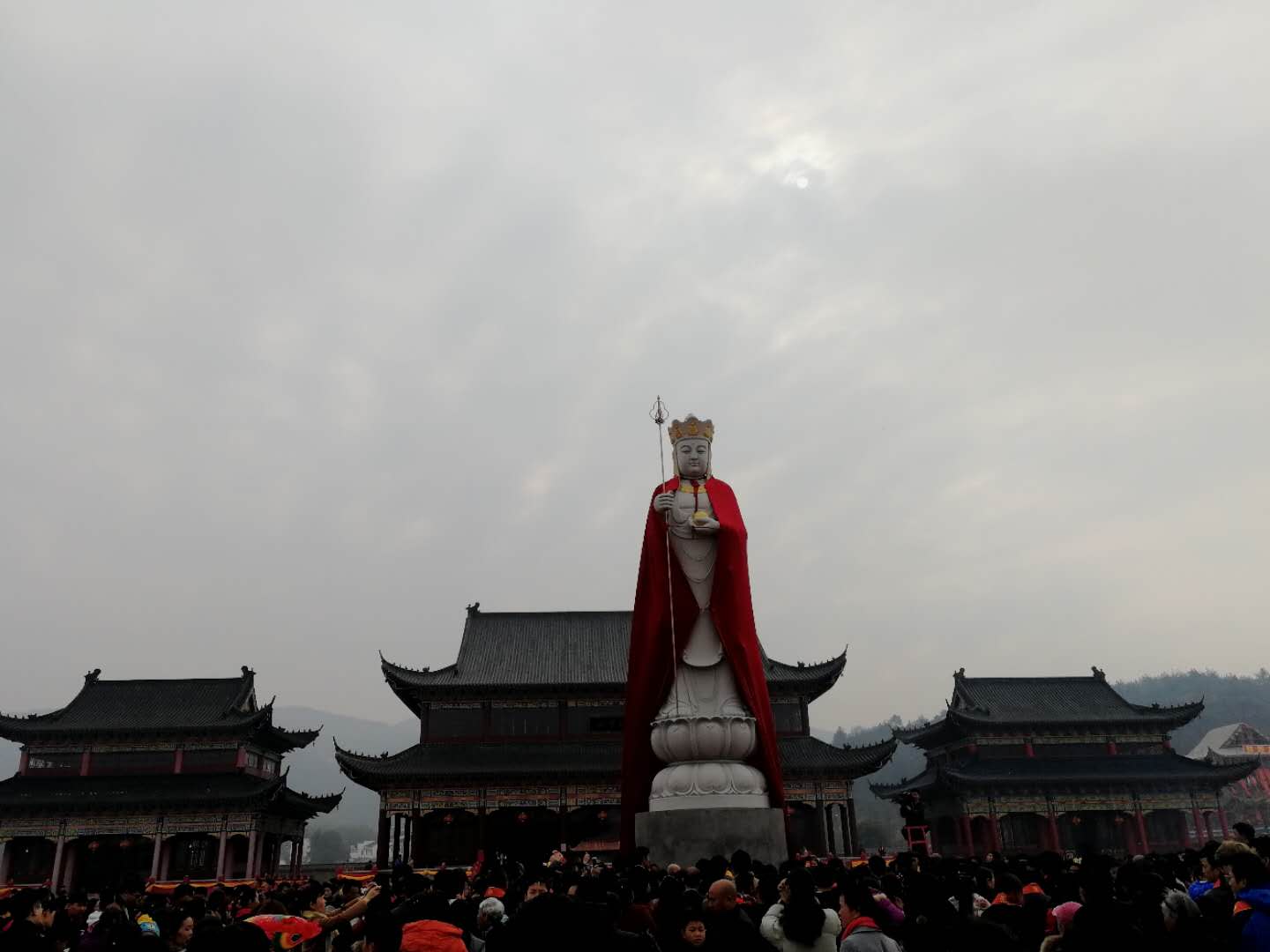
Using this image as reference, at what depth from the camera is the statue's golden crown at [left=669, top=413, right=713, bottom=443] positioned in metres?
15.0

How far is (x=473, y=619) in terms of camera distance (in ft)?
119

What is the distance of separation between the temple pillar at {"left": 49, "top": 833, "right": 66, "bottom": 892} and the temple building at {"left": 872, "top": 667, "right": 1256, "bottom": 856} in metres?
29.2

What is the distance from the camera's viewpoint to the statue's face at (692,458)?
585 inches

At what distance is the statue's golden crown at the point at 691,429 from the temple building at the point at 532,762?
17341mm

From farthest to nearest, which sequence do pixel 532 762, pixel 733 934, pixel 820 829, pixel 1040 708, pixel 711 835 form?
pixel 1040 708 < pixel 820 829 < pixel 532 762 < pixel 711 835 < pixel 733 934

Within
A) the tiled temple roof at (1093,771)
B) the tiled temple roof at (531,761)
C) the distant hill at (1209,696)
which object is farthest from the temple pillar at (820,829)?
the distant hill at (1209,696)

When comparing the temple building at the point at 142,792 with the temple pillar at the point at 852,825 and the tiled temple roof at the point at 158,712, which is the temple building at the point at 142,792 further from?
the temple pillar at the point at 852,825

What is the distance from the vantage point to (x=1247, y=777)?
44969 millimetres

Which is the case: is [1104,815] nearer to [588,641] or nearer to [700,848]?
[588,641]

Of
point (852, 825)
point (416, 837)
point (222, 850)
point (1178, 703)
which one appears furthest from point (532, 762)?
point (1178, 703)

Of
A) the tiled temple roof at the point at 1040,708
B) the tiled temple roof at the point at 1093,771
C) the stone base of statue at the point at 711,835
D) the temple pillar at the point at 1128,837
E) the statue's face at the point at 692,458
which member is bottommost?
the temple pillar at the point at 1128,837

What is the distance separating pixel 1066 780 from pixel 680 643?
26.7 m

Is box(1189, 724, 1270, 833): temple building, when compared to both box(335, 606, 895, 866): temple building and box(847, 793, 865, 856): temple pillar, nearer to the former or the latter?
box(847, 793, 865, 856): temple pillar

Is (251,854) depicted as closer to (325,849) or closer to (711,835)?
(711,835)
